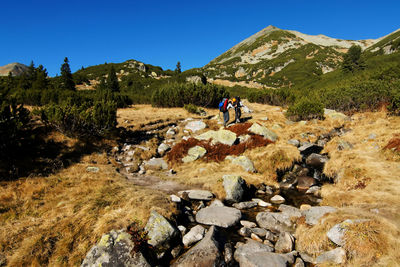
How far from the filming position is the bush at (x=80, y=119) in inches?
438

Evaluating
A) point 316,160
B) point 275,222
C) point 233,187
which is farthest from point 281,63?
point 275,222

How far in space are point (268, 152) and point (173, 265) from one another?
8.04 meters

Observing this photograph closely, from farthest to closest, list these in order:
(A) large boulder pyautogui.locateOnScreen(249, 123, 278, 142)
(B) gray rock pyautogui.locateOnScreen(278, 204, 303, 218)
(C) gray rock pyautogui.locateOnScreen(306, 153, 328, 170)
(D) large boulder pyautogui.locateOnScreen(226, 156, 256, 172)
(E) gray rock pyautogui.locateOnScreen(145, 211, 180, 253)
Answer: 1. (A) large boulder pyautogui.locateOnScreen(249, 123, 278, 142)
2. (C) gray rock pyautogui.locateOnScreen(306, 153, 328, 170)
3. (D) large boulder pyautogui.locateOnScreen(226, 156, 256, 172)
4. (B) gray rock pyautogui.locateOnScreen(278, 204, 303, 218)
5. (E) gray rock pyautogui.locateOnScreen(145, 211, 180, 253)

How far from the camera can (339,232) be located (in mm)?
4785

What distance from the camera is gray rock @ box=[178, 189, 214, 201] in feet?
26.0

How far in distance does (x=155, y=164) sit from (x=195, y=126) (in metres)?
5.39

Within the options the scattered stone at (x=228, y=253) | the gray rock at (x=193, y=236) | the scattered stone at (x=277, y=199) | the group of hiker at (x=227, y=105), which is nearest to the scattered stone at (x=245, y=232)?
the scattered stone at (x=228, y=253)

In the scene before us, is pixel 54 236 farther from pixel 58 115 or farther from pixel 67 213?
pixel 58 115

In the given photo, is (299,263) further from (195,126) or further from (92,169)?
(195,126)

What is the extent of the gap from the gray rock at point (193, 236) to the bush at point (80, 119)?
29.8ft

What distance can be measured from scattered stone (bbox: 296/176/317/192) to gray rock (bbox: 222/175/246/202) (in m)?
2.68

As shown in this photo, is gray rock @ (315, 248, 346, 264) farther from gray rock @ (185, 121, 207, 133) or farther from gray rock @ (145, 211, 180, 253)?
gray rock @ (185, 121, 207, 133)

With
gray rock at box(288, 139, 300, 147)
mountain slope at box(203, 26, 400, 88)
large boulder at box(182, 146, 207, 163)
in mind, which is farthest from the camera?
mountain slope at box(203, 26, 400, 88)

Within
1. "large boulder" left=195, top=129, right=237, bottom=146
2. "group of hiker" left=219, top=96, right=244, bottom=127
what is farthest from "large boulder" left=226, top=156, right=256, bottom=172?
"group of hiker" left=219, top=96, right=244, bottom=127
